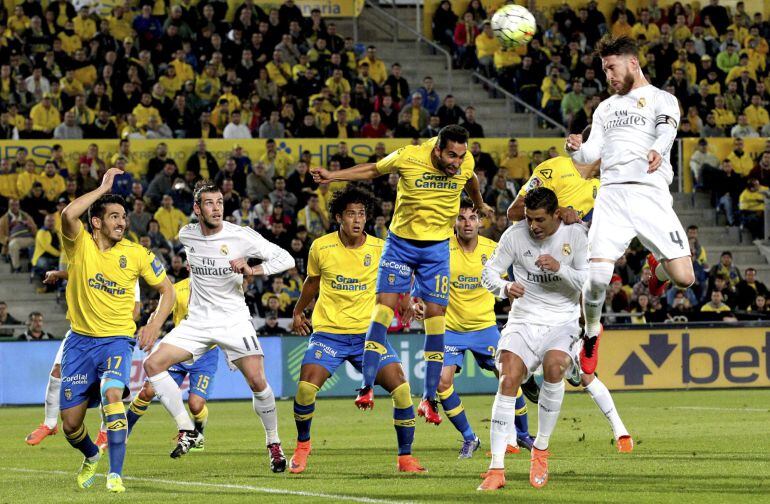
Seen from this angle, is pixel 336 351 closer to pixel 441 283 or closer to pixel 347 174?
pixel 441 283

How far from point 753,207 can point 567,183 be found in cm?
1660

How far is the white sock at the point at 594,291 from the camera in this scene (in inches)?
441

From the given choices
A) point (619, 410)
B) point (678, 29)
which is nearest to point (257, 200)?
point (619, 410)

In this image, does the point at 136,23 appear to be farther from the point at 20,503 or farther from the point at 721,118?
the point at 20,503

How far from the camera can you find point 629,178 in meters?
11.3

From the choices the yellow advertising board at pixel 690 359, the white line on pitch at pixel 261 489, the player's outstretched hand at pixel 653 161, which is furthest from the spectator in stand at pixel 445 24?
the player's outstretched hand at pixel 653 161

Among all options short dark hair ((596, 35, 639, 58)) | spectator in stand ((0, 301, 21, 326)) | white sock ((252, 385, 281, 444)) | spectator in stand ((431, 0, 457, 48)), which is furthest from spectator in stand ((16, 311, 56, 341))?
spectator in stand ((431, 0, 457, 48))

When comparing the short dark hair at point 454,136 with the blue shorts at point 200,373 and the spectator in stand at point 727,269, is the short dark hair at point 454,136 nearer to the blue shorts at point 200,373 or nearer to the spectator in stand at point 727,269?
the blue shorts at point 200,373

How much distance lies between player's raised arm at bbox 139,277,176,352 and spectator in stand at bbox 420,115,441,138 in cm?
1599

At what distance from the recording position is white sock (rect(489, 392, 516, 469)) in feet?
33.3

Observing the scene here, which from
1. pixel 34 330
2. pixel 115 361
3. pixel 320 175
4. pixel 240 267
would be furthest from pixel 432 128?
pixel 115 361

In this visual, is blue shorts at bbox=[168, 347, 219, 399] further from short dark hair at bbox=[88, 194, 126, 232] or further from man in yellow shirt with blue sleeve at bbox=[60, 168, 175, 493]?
short dark hair at bbox=[88, 194, 126, 232]

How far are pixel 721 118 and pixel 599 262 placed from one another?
67.3 ft

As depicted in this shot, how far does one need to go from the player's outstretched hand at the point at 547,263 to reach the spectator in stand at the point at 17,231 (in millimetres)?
15577
